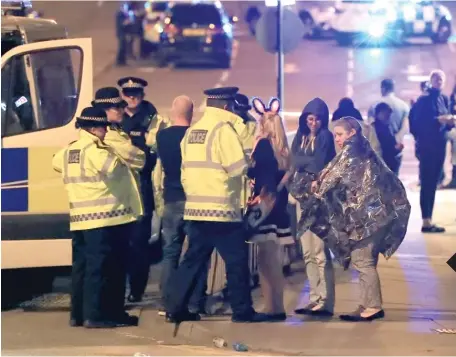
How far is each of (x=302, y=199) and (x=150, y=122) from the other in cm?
147

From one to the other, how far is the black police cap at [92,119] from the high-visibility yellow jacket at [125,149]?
25 centimetres

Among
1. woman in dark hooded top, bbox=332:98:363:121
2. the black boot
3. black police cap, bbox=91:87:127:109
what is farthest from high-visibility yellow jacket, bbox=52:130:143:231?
the black boot

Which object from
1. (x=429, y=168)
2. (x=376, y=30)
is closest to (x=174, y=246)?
(x=429, y=168)

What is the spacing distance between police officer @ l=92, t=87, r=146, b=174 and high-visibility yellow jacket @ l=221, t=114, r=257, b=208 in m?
0.75

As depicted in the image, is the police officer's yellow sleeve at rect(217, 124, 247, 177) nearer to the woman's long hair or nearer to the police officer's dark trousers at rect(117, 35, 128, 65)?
the woman's long hair

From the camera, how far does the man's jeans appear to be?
8.41 metres

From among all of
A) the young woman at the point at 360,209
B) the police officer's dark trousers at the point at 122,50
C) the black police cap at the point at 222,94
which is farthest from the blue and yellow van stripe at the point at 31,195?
the police officer's dark trousers at the point at 122,50

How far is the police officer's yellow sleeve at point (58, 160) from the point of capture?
8.09m

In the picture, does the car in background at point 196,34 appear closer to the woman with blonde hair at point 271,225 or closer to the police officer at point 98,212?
the woman with blonde hair at point 271,225

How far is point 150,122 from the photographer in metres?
8.87

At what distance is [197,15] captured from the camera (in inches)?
1085

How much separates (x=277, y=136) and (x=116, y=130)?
51.3 inches

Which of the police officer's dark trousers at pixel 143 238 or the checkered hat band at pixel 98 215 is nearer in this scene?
the checkered hat band at pixel 98 215

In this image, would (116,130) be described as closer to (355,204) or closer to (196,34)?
(355,204)
